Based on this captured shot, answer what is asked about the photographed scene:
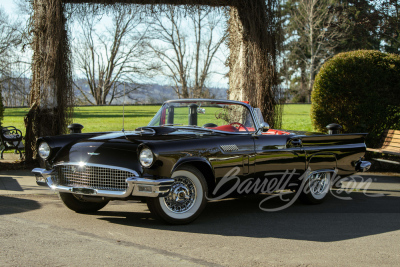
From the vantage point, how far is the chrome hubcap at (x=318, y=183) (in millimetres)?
6871

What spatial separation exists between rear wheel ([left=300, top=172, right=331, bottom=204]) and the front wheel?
6.67 feet

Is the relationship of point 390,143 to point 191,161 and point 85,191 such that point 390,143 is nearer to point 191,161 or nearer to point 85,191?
point 191,161

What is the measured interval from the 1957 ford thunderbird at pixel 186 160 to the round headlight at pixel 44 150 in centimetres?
2

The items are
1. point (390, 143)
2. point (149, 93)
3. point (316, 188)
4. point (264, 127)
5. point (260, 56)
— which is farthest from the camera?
point (149, 93)

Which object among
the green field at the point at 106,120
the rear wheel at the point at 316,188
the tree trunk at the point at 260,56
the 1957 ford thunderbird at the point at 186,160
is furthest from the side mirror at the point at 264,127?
the green field at the point at 106,120

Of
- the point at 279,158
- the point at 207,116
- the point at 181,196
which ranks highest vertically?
the point at 207,116

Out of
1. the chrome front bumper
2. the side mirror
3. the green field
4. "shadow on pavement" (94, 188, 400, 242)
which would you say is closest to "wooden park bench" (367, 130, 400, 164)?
"shadow on pavement" (94, 188, 400, 242)

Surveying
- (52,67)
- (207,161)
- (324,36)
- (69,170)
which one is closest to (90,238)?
(69,170)

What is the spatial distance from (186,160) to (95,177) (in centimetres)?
102

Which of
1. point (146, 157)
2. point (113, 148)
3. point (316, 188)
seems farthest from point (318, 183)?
point (113, 148)

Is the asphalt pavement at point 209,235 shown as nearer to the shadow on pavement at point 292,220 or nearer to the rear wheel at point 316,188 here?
the shadow on pavement at point 292,220

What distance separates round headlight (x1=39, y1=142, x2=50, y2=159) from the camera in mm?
5961

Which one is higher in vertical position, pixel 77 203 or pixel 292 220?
pixel 77 203

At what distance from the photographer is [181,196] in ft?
17.3
